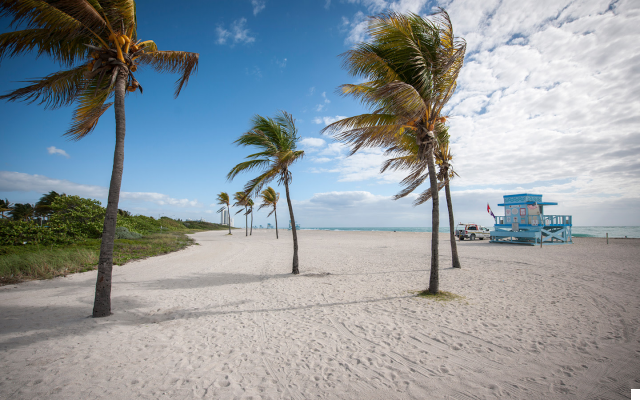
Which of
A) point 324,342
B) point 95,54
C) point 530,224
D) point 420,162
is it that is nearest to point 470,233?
point 530,224

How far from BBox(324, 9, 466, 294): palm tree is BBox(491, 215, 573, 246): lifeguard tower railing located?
19.1 m

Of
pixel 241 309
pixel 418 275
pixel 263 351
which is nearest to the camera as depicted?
pixel 263 351

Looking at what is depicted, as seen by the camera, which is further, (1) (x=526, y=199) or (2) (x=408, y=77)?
(1) (x=526, y=199)

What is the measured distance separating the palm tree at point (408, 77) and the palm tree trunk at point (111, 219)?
4.82m

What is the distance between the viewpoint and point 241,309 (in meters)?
6.08

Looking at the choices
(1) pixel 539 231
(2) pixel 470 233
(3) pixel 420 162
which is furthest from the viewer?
(2) pixel 470 233

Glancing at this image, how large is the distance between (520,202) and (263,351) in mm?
25023

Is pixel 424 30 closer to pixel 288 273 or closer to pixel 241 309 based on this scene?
pixel 241 309

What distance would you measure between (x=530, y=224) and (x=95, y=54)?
27.0 metres

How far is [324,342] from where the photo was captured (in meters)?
4.31

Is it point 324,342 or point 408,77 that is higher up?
point 408,77

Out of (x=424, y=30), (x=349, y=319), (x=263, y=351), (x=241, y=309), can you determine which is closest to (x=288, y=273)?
(x=241, y=309)

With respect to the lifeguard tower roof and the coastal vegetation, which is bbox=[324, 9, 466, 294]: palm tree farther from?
the lifeguard tower roof

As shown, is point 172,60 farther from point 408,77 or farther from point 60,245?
point 60,245
